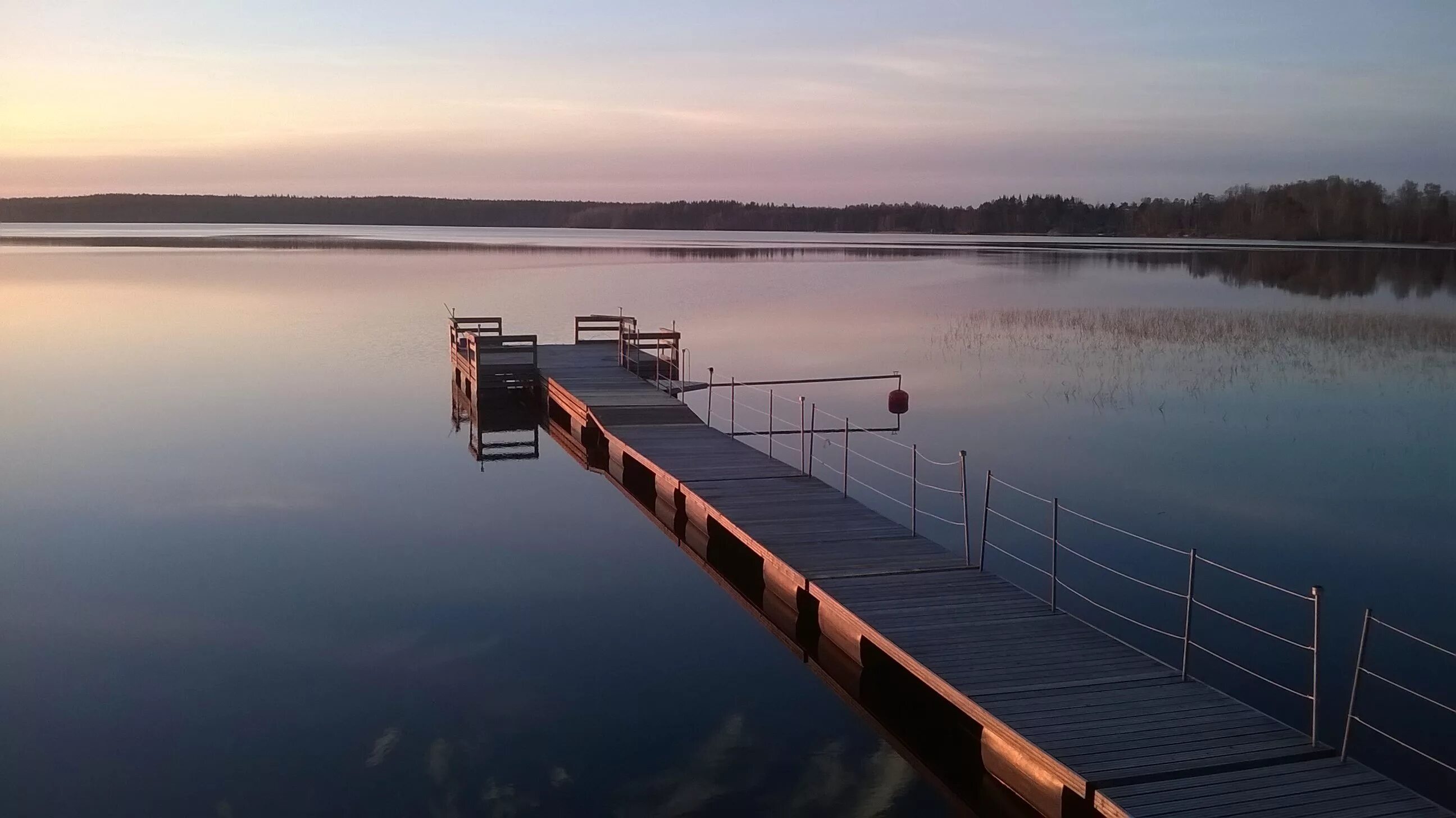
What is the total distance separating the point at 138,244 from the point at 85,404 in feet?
261

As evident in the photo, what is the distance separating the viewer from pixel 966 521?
28.8 ft

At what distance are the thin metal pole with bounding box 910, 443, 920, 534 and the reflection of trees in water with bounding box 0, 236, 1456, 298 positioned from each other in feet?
91.4

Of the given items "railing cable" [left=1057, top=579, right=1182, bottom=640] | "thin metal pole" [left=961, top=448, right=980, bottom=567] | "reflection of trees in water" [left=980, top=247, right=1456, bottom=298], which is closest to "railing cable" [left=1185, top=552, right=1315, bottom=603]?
"railing cable" [left=1057, top=579, right=1182, bottom=640]

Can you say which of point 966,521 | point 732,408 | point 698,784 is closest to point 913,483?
point 966,521

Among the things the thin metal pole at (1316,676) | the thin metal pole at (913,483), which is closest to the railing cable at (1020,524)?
the thin metal pole at (913,483)

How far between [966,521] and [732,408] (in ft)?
23.7

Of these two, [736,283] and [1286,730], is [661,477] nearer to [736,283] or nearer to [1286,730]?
[1286,730]

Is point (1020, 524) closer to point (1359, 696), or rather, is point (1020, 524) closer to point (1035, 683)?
point (1359, 696)

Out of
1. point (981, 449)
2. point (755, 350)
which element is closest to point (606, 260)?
point (755, 350)

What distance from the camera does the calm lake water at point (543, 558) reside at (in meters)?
6.81

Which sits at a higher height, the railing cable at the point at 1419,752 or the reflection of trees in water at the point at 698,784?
the railing cable at the point at 1419,752

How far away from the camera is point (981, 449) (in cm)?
1445

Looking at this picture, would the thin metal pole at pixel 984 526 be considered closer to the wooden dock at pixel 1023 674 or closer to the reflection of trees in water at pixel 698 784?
the wooden dock at pixel 1023 674

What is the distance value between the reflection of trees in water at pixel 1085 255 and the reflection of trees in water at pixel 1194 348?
32.4 ft
